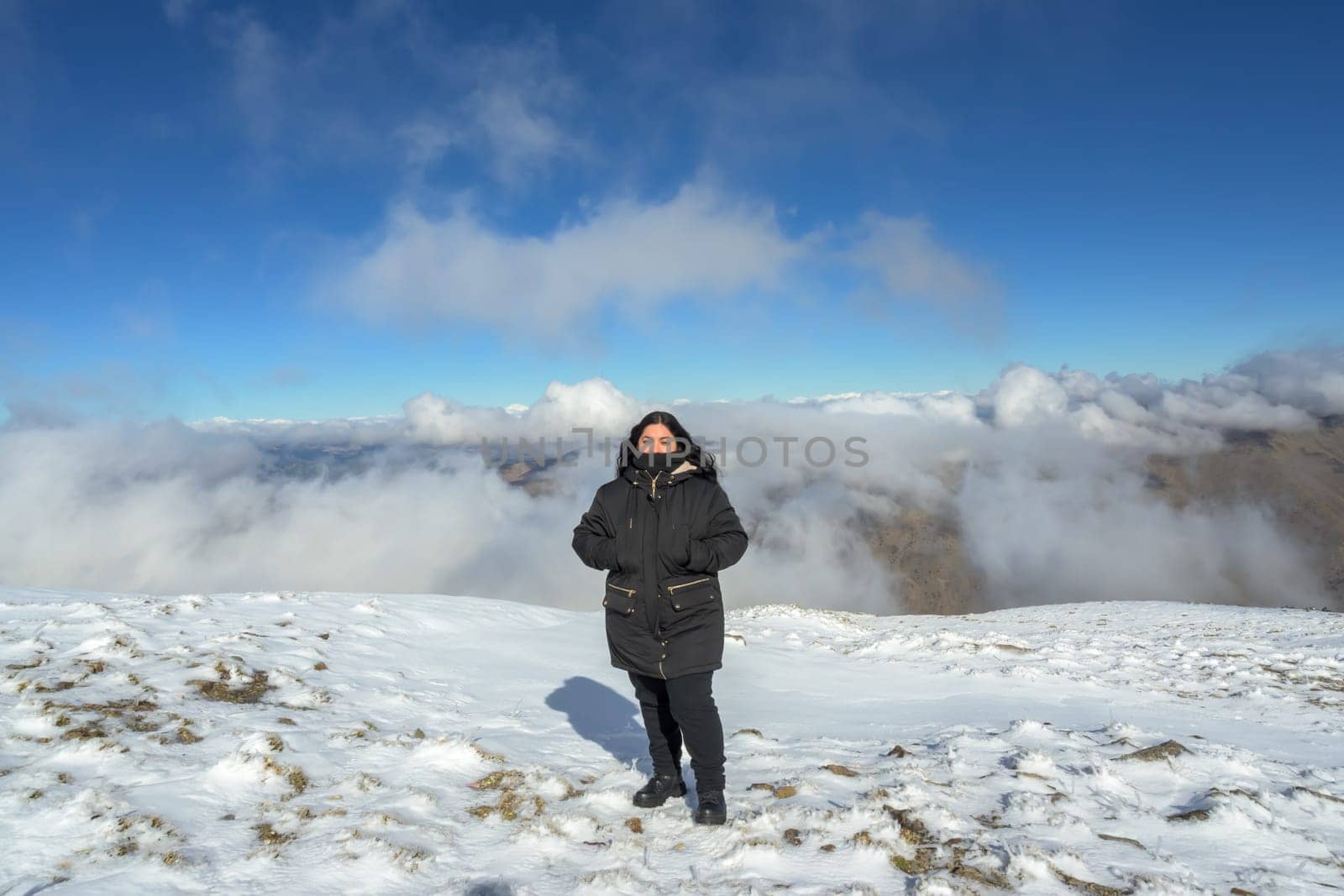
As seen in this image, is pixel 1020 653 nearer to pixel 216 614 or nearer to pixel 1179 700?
pixel 1179 700

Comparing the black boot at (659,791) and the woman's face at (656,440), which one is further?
the black boot at (659,791)

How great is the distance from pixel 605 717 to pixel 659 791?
3.18m

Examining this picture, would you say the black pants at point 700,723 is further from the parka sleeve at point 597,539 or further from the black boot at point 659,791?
the parka sleeve at point 597,539

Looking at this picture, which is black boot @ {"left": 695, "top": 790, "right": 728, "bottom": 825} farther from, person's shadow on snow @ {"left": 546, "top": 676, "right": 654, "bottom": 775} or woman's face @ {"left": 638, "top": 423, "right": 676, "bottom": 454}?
woman's face @ {"left": 638, "top": 423, "right": 676, "bottom": 454}

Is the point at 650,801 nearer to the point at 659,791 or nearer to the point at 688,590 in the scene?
the point at 659,791

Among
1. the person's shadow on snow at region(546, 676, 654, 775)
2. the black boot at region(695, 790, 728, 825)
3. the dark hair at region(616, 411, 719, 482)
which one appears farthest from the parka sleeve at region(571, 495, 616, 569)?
the person's shadow on snow at region(546, 676, 654, 775)

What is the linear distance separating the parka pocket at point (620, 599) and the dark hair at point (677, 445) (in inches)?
36.9

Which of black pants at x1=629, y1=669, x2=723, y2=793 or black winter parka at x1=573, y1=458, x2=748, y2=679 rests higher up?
black winter parka at x1=573, y1=458, x2=748, y2=679

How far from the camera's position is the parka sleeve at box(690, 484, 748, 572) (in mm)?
4688

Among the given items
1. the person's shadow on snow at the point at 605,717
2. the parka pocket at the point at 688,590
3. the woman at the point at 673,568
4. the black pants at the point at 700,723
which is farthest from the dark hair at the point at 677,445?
the person's shadow on snow at the point at 605,717

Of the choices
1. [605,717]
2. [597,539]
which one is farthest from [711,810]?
[605,717]

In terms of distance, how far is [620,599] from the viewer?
494 centimetres

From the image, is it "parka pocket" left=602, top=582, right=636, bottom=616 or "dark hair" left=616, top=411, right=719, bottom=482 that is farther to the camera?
"dark hair" left=616, top=411, right=719, bottom=482

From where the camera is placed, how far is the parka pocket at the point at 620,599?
192 inches
